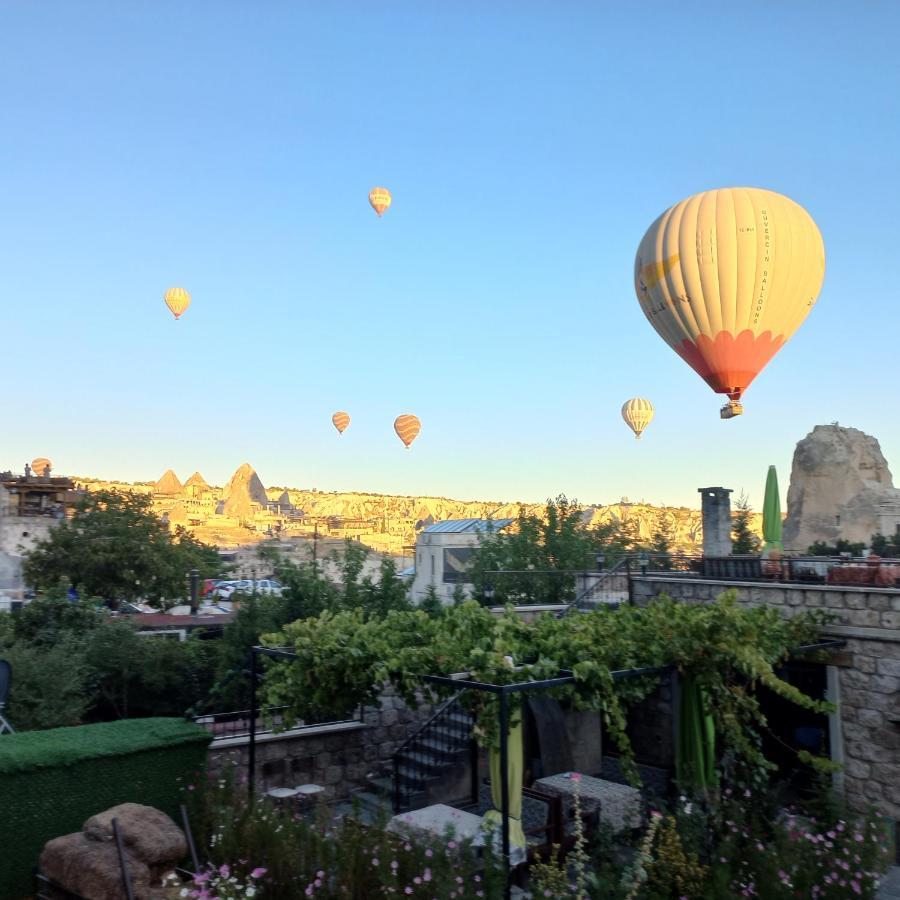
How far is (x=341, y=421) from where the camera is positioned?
61.2 m

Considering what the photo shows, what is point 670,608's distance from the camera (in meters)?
10.2

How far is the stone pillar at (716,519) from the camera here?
1800 cm

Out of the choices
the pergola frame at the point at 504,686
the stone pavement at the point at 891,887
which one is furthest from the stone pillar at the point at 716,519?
the stone pavement at the point at 891,887

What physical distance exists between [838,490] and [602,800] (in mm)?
55086

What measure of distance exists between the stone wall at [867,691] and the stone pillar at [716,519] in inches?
247

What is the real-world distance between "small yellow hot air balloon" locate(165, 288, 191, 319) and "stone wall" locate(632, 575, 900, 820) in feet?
115

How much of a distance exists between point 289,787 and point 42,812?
14.0 feet

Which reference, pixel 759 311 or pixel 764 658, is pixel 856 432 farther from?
pixel 764 658

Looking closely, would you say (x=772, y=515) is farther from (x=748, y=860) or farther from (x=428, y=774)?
(x=748, y=860)

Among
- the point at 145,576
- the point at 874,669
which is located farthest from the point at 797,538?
the point at 874,669

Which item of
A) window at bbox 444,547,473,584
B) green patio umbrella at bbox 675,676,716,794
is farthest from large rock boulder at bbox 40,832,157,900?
window at bbox 444,547,473,584

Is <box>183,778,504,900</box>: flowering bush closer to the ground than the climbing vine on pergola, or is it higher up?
closer to the ground

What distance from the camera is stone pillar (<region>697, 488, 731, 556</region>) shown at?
1800cm

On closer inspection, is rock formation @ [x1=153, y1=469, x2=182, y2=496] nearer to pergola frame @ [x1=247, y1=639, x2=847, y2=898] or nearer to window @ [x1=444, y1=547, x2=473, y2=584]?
window @ [x1=444, y1=547, x2=473, y2=584]
